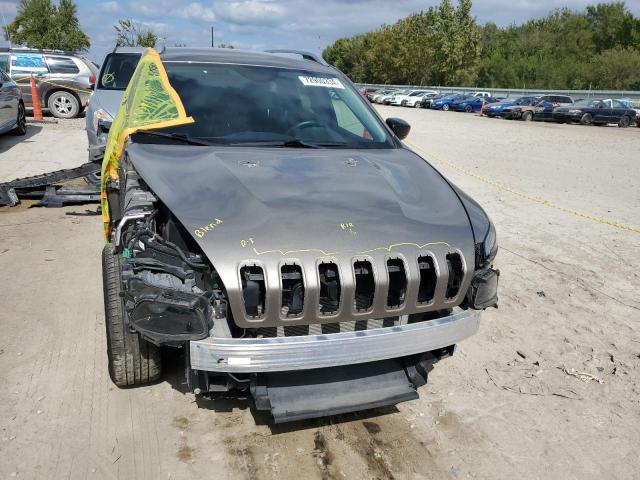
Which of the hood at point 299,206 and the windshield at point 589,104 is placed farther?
the windshield at point 589,104

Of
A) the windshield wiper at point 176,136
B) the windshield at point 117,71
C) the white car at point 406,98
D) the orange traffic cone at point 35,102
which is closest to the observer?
the windshield wiper at point 176,136

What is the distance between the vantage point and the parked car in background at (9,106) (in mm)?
10938

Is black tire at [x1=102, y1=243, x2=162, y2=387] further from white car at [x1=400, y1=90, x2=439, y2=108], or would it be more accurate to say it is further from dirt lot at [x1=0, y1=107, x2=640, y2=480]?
white car at [x1=400, y1=90, x2=439, y2=108]

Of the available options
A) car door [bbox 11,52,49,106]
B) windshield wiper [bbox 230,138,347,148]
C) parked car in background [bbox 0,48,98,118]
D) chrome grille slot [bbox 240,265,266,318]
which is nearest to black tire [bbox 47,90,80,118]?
parked car in background [bbox 0,48,98,118]

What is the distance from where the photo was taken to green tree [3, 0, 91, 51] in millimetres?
42812

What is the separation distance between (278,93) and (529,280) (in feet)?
9.78

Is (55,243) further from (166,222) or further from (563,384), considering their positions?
(563,384)

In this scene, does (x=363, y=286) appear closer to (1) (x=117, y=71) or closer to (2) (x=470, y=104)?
(1) (x=117, y=71)

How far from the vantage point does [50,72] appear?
15742mm

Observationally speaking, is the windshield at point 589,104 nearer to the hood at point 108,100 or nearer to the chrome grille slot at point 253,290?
the hood at point 108,100

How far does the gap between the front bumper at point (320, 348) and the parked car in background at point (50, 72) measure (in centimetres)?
1522

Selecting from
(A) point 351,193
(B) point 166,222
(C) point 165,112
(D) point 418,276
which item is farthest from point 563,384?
(C) point 165,112

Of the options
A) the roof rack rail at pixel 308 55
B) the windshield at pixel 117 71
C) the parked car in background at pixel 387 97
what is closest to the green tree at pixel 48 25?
the parked car in background at pixel 387 97

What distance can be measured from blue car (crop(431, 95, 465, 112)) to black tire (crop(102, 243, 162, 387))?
1450 inches
